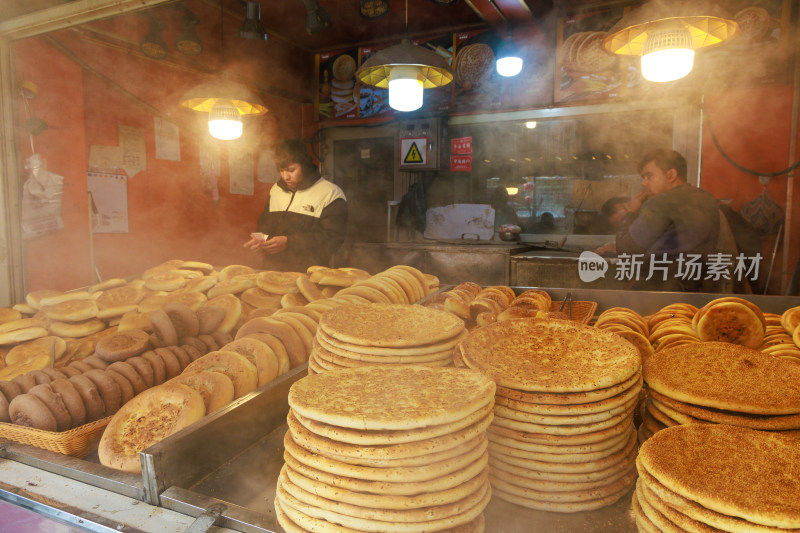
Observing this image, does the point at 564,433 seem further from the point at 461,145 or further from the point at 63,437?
the point at 461,145

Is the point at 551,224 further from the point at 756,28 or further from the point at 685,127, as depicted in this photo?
the point at 756,28

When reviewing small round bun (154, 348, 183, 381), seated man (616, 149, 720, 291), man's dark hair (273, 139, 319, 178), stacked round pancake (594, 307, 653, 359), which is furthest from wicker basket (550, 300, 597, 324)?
man's dark hair (273, 139, 319, 178)

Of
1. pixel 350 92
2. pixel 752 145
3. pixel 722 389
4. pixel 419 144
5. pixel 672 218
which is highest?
pixel 350 92

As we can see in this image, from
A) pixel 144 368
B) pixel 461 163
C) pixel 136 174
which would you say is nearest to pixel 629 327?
pixel 144 368

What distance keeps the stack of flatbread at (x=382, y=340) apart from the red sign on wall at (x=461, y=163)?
18.4 ft

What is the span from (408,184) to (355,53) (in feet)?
7.25

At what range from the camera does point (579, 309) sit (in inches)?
109

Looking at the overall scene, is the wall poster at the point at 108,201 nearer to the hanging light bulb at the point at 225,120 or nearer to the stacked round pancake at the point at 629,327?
the hanging light bulb at the point at 225,120

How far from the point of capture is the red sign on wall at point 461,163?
688 cm

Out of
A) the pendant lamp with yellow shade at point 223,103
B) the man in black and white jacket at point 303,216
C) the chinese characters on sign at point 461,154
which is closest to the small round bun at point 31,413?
the pendant lamp with yellow shade at point 223,103

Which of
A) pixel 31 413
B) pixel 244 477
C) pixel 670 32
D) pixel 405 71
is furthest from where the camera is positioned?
pixel 405 71

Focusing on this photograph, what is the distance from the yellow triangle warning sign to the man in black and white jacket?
2.24 metres

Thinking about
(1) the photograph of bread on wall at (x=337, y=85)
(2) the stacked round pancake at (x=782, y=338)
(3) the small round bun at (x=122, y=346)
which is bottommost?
(3) the small round bun at (x=122, y=346)

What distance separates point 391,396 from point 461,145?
6295 millimetres
